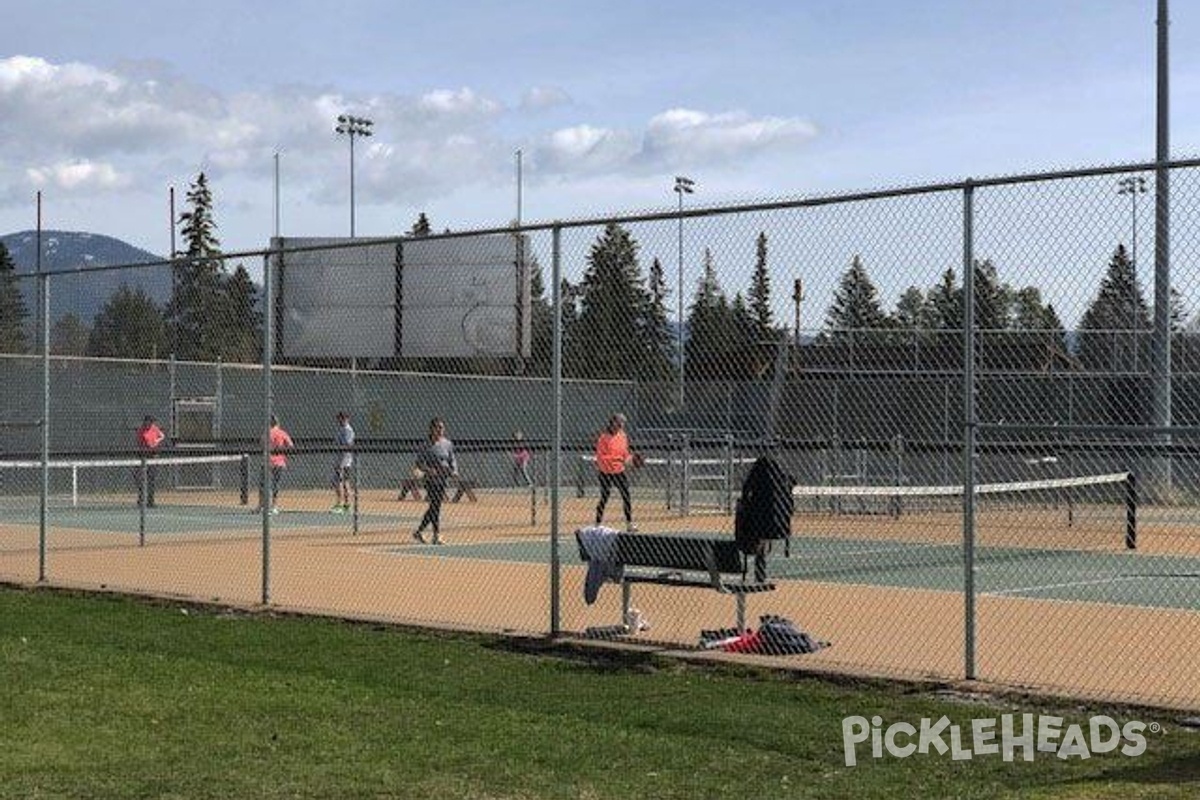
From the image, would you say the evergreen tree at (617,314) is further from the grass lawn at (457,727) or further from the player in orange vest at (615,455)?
the player in orange vest at (615,455)

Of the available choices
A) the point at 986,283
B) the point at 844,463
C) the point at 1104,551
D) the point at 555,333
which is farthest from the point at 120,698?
the point at 844,463

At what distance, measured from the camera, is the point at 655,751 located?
26.5 ft

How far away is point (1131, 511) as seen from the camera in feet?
61.5

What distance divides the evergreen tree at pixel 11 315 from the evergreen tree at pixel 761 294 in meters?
8.08

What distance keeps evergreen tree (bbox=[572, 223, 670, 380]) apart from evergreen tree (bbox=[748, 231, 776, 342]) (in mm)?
964

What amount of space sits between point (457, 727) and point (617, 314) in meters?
4.63

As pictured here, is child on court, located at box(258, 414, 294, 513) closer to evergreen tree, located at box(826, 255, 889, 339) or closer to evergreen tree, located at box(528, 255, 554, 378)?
evergreen tree, located at box(528, 255, 554, 378)

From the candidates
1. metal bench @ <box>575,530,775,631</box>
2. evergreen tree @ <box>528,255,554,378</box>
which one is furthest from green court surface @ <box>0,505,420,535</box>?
metal bench @ <box>575,530,775,631</box>

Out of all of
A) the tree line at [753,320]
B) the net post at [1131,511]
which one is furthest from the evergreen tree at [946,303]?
the net post at [1131,511]

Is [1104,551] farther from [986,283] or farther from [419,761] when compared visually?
[419,761]

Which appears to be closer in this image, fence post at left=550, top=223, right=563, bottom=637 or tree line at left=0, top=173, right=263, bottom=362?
fence post at left=550, top=223, right=563, bottom=637

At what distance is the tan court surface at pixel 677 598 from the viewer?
11062 mm

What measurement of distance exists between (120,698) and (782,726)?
3.51 m

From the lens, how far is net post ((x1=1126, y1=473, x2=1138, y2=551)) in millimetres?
18797
